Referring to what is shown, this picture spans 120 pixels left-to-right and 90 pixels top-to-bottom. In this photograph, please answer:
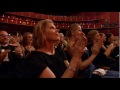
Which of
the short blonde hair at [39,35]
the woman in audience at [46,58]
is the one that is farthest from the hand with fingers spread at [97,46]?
the short blonde hair at [39,35]

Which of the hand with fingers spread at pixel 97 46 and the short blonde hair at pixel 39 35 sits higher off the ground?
the short blonde hair at pixel 39 35

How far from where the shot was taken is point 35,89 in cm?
158

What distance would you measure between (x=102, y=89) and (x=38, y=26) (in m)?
0.73

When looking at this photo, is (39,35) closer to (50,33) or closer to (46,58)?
(50,33)

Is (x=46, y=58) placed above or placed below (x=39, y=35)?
below

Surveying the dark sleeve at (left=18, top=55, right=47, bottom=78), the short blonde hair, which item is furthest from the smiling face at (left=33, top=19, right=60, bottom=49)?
the dark sleeve at (left=18, top=55, right=47, bottom=78)

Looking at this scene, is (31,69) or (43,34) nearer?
(31,69)

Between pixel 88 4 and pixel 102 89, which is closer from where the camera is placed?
pixel 102 89

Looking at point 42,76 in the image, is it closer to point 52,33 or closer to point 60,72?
point 60,72

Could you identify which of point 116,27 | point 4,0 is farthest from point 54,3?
point 116,27

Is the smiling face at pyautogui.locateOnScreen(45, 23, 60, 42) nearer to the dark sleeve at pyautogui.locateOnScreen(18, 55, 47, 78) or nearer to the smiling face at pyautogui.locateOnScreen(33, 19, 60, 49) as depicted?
the smiling face at pyautogui.locateOnScreen(33, 19, 60, 49)

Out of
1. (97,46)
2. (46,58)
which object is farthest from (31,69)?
(97,46)

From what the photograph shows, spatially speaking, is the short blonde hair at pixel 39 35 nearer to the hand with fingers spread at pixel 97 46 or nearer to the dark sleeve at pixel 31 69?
the dark sleeve at pixel 31 69

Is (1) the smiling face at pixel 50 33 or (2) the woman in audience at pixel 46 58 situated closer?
(2) the woman in audience at pixel 46 58
